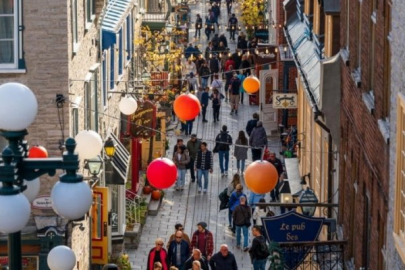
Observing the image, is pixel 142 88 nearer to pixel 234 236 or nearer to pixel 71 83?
pixel 234 236

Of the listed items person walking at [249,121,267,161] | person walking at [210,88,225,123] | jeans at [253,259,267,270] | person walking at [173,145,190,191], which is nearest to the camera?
jeans at [253,259,267,270]

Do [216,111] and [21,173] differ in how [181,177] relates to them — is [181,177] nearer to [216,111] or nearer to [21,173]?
[216,111]

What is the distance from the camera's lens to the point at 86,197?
11.4m

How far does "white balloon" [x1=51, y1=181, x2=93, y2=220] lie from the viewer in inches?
441

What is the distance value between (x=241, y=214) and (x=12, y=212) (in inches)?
802

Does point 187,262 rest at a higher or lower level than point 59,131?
lower

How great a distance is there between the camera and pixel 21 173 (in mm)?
11477

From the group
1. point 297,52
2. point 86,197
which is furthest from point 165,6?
point 86,197

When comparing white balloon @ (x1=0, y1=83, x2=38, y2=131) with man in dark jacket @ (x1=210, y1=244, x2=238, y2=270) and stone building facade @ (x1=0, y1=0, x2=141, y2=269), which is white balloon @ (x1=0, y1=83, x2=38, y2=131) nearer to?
stone building facade @ (x1=0, y1=0, x2=141, y2=269)

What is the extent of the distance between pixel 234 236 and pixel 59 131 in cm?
858

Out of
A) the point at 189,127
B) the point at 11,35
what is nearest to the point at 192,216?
the point at 189,127

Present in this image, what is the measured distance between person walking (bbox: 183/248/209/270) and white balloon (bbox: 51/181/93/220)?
45.9 feet

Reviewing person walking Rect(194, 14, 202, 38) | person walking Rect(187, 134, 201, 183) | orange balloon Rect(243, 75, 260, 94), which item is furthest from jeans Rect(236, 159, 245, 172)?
person walking Rect(194, 14, 202, 38)

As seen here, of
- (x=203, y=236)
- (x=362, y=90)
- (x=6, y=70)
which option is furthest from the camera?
(x=203, y=236)
